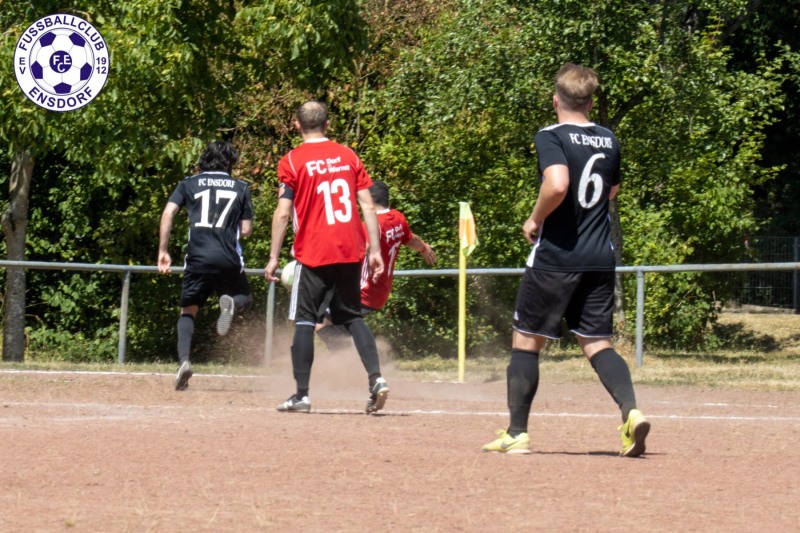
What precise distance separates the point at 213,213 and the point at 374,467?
4522 millimetres

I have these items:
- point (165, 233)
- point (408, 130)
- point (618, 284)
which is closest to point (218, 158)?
point (165, 233)

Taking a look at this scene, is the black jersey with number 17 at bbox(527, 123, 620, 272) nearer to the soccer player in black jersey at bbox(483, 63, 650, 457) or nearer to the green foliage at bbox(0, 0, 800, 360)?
the soccer player in black jersey at bbox(483, 63, 650, 457)

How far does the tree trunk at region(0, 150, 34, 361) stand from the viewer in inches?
682

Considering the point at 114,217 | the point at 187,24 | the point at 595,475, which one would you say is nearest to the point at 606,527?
the point at 595,475

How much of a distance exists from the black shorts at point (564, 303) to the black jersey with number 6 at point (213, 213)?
402cm

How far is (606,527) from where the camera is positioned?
16.4 ft

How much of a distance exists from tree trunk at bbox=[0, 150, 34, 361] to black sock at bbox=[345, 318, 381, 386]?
943cm

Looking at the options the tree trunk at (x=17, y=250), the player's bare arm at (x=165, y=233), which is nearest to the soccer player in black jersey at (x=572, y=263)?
the player's bare arm at (x=165, y=233)

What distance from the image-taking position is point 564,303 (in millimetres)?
6844

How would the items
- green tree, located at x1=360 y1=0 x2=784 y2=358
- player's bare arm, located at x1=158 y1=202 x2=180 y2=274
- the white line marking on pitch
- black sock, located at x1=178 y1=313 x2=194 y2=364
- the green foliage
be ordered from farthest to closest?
green tree, located at x1=360 y1=0 x2=784 y2=358 < the green foliage < player's bare arm, located at x1=158 y1=202 x2=180 y2=274 < black sock, located at x1=178 y1=313 x2=194 y2=364 < the white line marking on pitch

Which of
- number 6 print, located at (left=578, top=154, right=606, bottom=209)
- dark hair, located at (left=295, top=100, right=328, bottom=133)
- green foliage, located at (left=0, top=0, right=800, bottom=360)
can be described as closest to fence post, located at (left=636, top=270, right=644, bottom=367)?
green foliage, located at (left=0, top=0, right=800, bottom=360)

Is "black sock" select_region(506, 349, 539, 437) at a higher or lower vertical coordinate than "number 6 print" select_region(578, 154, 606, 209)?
lower

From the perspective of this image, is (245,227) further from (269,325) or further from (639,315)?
(639,315)

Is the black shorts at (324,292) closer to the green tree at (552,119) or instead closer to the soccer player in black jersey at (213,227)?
the soccer player in black jersey at (213,227)
